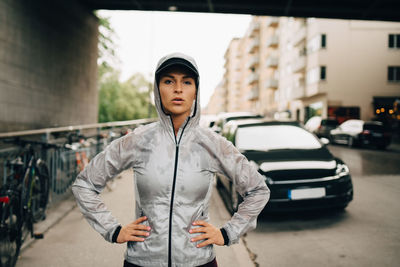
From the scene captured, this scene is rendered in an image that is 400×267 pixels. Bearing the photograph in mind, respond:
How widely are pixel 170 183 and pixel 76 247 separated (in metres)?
3.26

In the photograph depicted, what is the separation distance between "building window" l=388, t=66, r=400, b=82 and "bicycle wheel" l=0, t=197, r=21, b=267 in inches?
1432

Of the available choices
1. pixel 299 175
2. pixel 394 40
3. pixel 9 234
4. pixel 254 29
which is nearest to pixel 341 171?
pixel 299 175

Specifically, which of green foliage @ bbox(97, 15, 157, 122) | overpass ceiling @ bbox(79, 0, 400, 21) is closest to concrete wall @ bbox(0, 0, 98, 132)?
overpass ceiling @ bbox(79, 0, 400, 21)

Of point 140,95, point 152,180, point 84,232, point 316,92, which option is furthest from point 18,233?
point 140,95

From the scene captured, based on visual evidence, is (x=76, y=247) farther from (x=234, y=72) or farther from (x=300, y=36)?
(x=234, y=72)

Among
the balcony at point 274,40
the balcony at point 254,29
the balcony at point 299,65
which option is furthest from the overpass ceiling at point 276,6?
the balcony at point 254,29

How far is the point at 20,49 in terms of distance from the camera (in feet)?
24.6

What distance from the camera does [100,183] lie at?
1840mm

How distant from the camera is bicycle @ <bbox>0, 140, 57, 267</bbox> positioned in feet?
11.4

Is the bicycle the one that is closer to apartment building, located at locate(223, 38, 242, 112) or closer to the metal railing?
the metal railing

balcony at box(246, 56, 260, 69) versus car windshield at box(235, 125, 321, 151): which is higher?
balcony at box(246, 56, 260, 69)

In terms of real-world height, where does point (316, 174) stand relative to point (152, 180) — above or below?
below

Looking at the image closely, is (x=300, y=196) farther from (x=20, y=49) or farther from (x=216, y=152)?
(x=20, y=49)

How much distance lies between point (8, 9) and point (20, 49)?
2.79ft
